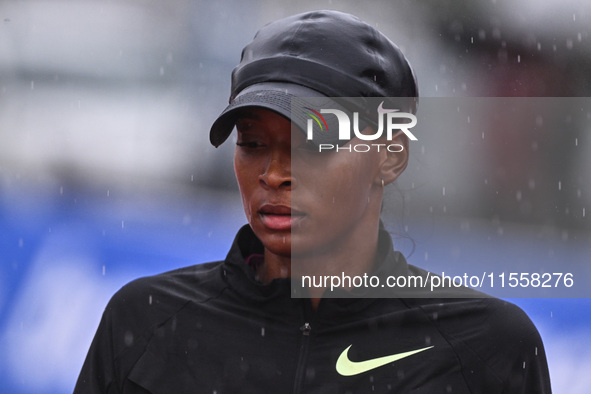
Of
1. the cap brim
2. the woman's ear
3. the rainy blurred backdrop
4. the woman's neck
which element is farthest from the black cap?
the rainy blurred backdrop

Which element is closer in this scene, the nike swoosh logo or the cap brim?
the cap brim

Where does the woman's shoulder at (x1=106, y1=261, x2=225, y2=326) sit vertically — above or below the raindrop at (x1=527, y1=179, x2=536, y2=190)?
below

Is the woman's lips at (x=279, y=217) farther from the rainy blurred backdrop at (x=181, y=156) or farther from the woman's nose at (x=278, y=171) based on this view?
the rainy blurred backdrop at (x=181, y=156)

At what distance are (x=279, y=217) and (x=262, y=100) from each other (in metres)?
0.27

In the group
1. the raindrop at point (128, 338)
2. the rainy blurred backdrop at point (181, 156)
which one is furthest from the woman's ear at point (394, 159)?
the rainy blurred backdrop at point (181, 156)

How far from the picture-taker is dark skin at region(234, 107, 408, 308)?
1.66 m

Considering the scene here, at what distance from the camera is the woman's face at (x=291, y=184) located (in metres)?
1.65

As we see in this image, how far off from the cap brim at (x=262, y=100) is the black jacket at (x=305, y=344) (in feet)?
1.21

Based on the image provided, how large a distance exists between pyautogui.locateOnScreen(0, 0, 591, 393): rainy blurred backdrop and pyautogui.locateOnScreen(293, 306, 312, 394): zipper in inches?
61.7

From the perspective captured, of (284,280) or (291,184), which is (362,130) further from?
(284,280)

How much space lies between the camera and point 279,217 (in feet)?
5.45

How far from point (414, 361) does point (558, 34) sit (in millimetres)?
3622

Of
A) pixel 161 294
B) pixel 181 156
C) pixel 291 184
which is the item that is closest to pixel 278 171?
pixel 291 184

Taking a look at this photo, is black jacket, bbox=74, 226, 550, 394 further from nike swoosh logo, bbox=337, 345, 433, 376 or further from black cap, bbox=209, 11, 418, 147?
black cap, bbox=209, 11, 418, 147
